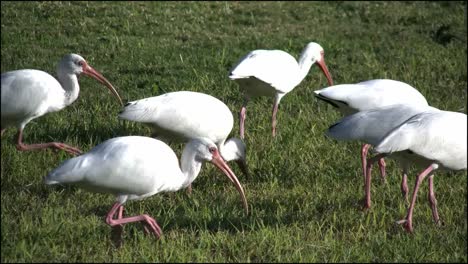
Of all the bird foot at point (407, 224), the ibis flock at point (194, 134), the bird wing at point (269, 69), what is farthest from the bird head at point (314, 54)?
the bird foot at point (407, 224)

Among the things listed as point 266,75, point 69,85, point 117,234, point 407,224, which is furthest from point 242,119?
point 117,234

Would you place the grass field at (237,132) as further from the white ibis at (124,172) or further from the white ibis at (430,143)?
the white ibis at (430,143)

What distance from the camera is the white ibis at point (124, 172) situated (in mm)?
5223

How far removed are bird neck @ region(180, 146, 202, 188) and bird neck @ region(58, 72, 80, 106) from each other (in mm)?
1374

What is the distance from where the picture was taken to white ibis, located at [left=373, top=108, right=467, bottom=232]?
18.9 ft

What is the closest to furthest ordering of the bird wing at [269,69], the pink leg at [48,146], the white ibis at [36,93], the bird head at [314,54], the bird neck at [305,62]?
the white ibis at [36,93], the pink leg at [48,146], the bird wing at [269,69], the bird neck at [305,62], the bird head at [314,54]

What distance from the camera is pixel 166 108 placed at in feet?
22.3

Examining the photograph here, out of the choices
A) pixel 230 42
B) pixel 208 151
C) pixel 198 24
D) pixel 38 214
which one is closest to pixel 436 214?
pixel 208 151

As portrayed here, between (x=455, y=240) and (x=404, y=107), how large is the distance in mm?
1259

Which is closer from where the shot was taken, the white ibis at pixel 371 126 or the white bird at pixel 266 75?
the white ibis at pixel 371 126

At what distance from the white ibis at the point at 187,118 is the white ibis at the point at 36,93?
19.5 inches

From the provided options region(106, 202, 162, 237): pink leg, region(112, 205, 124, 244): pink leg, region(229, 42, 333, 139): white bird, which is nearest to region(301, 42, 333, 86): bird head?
region(229, 42, 333, 139): white bird

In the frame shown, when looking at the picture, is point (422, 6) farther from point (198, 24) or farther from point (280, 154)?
point (280, 154)

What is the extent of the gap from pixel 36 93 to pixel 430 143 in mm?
2599
